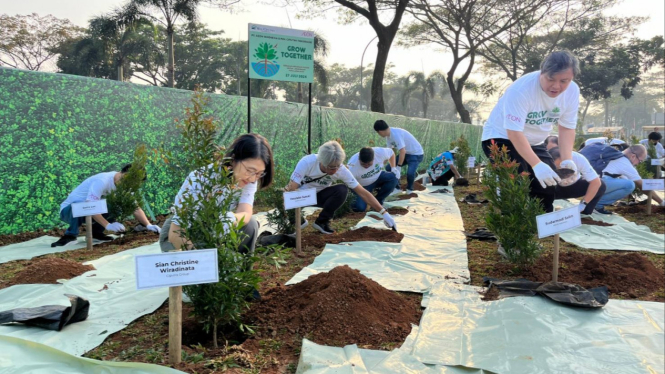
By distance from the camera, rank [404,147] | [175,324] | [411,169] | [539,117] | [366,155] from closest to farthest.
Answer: [175,324] < [539,117] < [366,155] < [404,147] < [411,169]

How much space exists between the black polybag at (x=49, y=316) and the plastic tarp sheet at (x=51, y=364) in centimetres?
46

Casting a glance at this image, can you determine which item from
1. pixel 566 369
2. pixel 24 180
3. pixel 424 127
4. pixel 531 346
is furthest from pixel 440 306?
pixel 424 127

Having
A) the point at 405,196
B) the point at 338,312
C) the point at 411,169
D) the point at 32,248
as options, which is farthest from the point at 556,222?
the point at 411,169

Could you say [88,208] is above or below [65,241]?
above

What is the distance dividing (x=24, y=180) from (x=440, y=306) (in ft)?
14.8

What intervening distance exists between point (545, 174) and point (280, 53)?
466cm

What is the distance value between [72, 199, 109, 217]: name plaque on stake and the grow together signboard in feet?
10.2

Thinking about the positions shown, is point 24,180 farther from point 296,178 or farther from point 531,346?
point 531,346

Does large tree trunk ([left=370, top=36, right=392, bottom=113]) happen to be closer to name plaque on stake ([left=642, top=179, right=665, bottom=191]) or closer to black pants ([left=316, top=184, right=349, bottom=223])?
name plaque on stake ([left=642, top=179, right=665, bottom=191])

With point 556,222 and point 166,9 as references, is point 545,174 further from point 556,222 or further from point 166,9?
point 166,9

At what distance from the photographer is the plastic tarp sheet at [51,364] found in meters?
1.76

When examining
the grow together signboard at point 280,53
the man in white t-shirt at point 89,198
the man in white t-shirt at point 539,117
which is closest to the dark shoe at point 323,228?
the man in white t-shirt at point 89,198

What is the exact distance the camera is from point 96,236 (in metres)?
4.92

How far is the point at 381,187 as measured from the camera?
6883 millimetres
